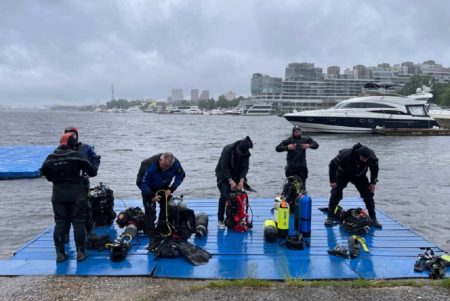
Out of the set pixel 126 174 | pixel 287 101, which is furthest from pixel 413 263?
pixel 287 101

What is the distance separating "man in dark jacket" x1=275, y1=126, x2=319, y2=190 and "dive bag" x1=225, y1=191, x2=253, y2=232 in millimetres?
1568

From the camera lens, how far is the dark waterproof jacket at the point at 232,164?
780 centimetres

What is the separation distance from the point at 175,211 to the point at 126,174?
13.1 m

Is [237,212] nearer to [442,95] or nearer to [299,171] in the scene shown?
[299,171]

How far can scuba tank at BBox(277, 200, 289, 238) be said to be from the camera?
744 centimetres

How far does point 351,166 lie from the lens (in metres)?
8.09

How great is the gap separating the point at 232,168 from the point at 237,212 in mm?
845

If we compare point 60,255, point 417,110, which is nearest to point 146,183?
point 60,255

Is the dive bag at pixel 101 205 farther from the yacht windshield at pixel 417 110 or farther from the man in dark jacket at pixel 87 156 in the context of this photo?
the yacht windshield at pixel 417 110

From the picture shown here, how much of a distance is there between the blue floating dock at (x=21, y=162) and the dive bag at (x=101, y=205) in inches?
417

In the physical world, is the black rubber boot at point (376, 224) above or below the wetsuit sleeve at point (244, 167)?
below

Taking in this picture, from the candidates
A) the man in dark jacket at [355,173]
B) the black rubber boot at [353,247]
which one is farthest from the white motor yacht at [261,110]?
the black rubber boot at [353,247]

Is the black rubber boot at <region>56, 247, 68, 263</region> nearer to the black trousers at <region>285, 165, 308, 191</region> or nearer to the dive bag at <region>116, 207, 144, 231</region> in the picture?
the dive bag at <region>116, 207, 144, 231</region>

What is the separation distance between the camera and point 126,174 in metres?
19.7
